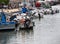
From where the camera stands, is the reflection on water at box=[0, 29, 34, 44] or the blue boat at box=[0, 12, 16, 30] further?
the blue boat at box=[0, 12, 16, 30]

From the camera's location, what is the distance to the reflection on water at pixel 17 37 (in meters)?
30.2

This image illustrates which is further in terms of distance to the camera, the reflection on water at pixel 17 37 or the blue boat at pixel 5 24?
the blue boat at pixel 5 24

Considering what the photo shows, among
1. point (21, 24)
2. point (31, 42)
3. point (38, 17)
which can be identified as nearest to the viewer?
point (31, 42)

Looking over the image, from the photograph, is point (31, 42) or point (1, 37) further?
point (1, 37)

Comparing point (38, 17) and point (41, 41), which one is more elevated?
point (41, 41)

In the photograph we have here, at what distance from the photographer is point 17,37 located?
33.3 metres

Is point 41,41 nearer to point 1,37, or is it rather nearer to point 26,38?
point 26,38

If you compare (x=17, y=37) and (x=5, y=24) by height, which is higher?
(x=5, y=24)

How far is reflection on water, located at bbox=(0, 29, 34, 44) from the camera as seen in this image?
30.2 m

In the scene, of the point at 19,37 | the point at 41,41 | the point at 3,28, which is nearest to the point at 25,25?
the point at 3,28

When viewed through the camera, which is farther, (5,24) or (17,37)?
(5,24)

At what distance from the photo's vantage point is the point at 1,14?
125ft

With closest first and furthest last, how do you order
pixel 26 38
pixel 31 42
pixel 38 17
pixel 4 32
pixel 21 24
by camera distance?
1. pixel 31 42
2. pixel 26 38
3. pixel 4 32
4. pixel 21 24
5. pixel 38 17

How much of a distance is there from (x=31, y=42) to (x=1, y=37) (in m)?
4.98
